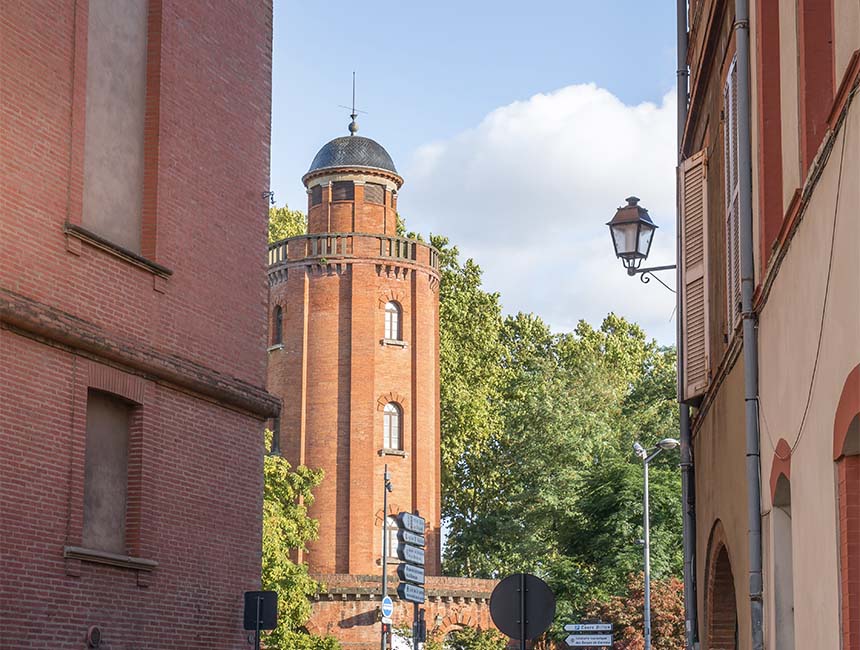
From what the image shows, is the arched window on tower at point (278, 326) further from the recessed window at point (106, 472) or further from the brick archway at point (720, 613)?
the brick archway at point (720, 613)

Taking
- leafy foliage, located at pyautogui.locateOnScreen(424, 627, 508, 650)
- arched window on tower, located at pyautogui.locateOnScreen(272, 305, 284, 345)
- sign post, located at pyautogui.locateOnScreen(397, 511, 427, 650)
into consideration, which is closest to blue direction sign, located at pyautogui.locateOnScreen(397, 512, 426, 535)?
sign post, located at pyautogui.locateOnScreen(397, 511, 427, 650)

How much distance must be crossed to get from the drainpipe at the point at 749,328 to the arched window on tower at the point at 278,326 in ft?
180

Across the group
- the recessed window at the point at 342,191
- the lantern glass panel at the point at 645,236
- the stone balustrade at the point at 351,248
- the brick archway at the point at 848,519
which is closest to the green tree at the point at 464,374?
the stone balustrade at the point at 351,248

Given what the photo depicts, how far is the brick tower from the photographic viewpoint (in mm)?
62844

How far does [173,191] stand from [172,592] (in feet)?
16.5

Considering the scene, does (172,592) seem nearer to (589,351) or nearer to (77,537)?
(77,537)

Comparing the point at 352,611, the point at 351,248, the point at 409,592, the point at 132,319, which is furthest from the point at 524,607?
the point at 351,248

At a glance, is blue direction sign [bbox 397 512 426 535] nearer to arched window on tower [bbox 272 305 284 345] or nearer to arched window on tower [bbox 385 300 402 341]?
arched window on tower [bbox 385 300 402 341]

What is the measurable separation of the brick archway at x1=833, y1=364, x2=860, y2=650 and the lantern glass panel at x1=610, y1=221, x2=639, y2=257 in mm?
11246

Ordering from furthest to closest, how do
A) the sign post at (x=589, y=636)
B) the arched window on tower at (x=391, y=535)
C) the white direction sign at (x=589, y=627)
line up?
the arched window on tower at (x=391, y=535) < the sign post at (x=589, y=636) < the white direction sign at (x=589, y=627)

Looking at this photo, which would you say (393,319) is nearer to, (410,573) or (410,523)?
(410,573)

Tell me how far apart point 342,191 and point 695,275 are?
170ft

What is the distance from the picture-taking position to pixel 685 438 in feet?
55.2

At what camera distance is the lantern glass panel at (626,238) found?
725 inches
